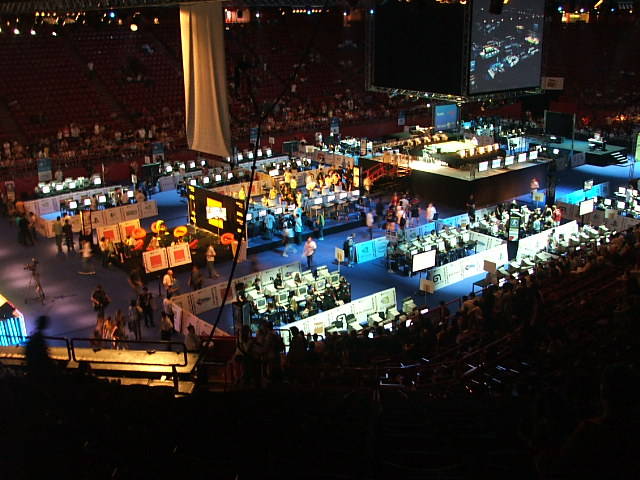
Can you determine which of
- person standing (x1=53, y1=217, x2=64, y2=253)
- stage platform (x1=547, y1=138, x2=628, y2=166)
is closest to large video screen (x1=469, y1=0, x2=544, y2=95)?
stage platform (x1=547, y1=138, x2=628, y2=166)

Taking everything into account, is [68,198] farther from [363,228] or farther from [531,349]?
[531,349]

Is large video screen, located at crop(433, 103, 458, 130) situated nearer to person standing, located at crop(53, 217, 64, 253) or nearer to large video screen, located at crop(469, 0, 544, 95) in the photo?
large video screen, located at crop(469, 0, 544, 95)

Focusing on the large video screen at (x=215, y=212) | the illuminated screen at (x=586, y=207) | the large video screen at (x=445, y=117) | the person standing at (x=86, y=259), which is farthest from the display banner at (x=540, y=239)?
the large video screen at (x=445, y=117)

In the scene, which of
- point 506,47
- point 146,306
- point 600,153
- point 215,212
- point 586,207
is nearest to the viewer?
point 146,306

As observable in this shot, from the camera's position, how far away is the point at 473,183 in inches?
1062

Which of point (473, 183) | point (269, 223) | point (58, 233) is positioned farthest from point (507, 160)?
point (58, 233)

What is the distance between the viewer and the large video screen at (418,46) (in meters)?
26.0

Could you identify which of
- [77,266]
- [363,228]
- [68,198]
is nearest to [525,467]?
[77,266]

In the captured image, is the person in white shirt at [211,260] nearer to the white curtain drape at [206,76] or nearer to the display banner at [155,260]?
→ the display banner at [155,260]

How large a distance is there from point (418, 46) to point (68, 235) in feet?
50.4

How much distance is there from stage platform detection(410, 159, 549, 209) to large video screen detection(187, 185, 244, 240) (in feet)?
34.4

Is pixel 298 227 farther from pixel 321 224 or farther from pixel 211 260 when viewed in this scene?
pixel 211 260

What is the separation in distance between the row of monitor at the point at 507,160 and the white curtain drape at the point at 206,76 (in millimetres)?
16524

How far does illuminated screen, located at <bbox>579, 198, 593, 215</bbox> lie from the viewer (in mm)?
23125
